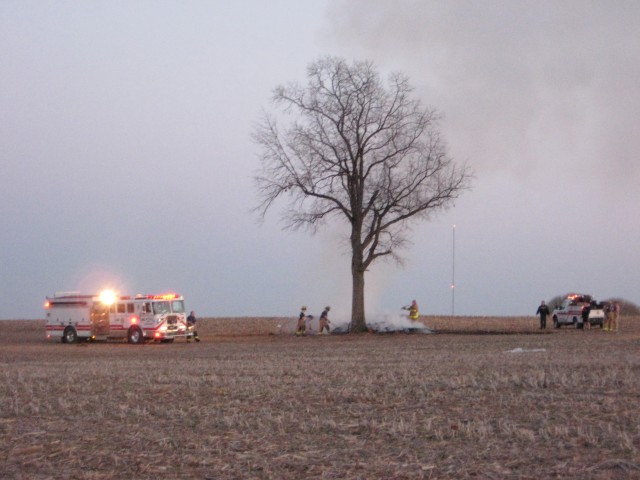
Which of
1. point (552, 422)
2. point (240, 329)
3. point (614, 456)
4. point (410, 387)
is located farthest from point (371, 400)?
point (240, 329)

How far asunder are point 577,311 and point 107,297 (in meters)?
27.7

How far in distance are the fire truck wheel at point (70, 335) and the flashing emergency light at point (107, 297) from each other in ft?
8.29

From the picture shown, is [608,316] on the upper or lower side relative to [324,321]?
upper

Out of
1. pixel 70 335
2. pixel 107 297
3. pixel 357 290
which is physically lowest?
pixel 70 335

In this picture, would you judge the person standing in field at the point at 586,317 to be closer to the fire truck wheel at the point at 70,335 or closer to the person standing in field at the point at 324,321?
the person standing in field at the point at 324,321

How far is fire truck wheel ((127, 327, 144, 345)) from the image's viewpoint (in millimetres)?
46013

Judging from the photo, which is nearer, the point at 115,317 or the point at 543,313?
the point at 115,317

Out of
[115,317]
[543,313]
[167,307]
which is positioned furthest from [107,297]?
[543,313]

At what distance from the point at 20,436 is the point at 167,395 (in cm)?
408

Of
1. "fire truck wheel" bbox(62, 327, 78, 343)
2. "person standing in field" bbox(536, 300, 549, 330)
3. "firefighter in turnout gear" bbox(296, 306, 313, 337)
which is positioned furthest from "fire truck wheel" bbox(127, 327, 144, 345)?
"person standing in field" bbox(536, 300, 549, 330)

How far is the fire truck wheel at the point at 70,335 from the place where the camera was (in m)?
48.8

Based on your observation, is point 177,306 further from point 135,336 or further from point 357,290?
point 357,290

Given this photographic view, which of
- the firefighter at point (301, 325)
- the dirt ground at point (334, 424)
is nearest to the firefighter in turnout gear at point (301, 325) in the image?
the firefighter at point (301, 325)

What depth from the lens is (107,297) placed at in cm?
4797
